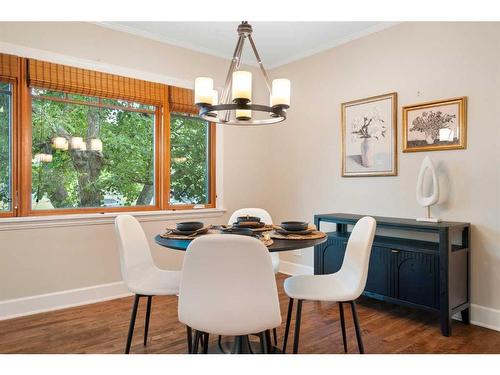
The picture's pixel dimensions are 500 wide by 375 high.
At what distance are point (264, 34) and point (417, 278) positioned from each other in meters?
2.67

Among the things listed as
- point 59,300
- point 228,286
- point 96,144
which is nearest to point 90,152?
point 96,144

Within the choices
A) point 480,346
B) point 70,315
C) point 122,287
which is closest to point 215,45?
point 122,287

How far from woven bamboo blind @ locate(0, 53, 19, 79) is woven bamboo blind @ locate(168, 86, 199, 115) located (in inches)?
55.0

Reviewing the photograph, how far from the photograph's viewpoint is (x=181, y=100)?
396cm

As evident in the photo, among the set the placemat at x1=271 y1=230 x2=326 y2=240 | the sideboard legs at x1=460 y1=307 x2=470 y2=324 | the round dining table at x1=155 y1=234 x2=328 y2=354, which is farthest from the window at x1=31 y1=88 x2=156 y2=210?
the sideboard legs at x1=460 y1=307 x2=470 y2=324

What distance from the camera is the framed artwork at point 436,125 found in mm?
2898

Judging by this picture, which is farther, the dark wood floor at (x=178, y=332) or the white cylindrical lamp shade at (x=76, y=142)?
the white cylindrical lamp shade at (x=76, y=142)

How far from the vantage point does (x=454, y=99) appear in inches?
115

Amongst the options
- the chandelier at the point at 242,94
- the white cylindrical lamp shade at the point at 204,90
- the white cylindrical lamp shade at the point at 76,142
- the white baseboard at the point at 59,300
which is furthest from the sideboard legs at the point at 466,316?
the white cylindrical lamp shade at the point at 76,142

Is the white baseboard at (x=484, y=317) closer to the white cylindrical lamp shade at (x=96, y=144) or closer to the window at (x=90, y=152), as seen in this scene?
the window at (x=90, y=152)

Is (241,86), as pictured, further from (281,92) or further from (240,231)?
(240,231)

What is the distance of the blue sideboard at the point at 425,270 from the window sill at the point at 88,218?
169 cm
